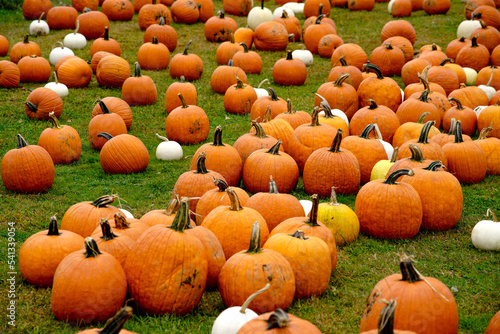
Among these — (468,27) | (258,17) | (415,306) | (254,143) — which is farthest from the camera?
(258,17)

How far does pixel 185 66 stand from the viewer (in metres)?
11.1

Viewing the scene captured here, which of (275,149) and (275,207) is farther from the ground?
(275,149)

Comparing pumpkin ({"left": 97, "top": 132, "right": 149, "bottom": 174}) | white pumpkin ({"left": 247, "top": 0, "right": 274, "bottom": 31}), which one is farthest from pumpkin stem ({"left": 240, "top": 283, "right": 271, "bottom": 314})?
white pumpkin ({"left": 247, "top": 0, "right": 274, "bottom": 31})

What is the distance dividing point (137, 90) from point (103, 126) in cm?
207

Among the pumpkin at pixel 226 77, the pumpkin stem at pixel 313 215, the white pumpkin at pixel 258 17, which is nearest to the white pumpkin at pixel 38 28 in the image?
the white pumpkin at pixel 258 17

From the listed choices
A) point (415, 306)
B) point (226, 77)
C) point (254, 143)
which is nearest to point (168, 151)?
point (254, 143)

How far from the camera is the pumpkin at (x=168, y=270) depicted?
3770mm

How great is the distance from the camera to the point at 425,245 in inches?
207

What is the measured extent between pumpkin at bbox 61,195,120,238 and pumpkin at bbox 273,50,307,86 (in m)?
6.73

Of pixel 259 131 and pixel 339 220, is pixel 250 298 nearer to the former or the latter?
pixel 339 220

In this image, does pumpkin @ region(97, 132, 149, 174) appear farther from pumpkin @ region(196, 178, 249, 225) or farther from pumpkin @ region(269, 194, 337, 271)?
pumpkin @ region(269, 194, 337, 271)

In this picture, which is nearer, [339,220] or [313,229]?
[313,229]

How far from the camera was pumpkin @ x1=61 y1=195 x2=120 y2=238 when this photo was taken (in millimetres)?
4766

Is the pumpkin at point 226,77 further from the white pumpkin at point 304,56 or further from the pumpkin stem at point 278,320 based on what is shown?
the pumpkin stem at point 278,320
